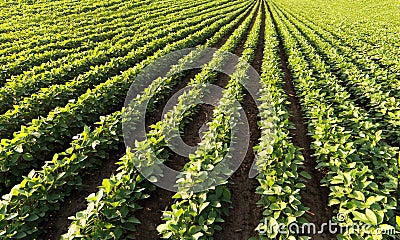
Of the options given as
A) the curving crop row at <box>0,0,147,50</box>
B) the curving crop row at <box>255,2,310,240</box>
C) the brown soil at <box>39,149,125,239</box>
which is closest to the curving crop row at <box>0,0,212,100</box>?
the curving crop row at <box>0,0,147,50</box>

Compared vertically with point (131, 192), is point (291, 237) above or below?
below

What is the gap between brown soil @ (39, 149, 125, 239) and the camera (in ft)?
11.4

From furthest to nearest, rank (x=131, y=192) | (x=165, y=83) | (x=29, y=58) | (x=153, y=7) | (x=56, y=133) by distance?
(x=153, y=7) → (x=29, y=58) → (x=165, y=83) → (x=56, y=133) → (x=131, y=192)

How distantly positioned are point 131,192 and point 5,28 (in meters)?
13.8

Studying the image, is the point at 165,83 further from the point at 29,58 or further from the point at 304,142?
the point at 29,58

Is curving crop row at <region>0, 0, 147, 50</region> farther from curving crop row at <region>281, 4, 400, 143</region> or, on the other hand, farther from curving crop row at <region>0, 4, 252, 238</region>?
curving crop row at <region>281, 4, 400, 143</region>

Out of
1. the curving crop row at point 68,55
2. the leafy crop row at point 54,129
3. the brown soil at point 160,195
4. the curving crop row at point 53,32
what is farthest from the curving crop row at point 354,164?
the curving crop row at point 53,32

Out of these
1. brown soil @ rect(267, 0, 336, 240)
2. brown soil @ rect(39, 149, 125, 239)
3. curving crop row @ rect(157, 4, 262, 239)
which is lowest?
brown soil @ rect(267, 0, 336, 240)

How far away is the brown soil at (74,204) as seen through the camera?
11.4 ft

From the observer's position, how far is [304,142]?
5.52 meters

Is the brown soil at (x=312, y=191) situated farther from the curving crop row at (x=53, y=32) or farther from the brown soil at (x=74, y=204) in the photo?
the curving crop row at (x=53, y=32)

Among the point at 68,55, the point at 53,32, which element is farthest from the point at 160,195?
the point at 53,32

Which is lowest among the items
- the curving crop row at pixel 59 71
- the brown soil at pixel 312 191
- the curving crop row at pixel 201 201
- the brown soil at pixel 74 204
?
the brown soil at pixel 312 191

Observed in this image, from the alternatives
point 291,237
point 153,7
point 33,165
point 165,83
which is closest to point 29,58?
point 165,83
